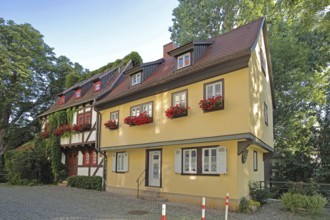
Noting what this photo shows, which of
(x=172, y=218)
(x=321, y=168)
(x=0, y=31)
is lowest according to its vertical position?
(x=172, y=218)

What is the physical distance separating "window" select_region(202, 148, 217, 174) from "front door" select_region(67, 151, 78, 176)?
1377 centimetres

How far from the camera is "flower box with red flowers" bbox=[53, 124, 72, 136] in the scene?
2295 centimetres

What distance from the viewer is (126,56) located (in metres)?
24.5

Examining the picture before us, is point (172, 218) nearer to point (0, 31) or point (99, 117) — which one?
point (99, 117)

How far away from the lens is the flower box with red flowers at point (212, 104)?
12180 mm

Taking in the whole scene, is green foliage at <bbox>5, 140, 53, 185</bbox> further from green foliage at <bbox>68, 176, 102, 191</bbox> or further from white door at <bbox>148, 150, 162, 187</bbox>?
white door at <bbox>148, 150, 162, 187</bbox>

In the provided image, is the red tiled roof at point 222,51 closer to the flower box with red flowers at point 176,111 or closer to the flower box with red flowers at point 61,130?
the flower box with red flowers at point 176,111

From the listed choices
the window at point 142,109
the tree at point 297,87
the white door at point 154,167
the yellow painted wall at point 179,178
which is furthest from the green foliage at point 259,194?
the tree at point 297,87

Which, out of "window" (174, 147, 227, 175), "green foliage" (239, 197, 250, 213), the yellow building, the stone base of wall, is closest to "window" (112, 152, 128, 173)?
the yellow building

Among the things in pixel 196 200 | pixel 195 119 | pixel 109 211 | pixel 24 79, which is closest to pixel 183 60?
pixel 195 119

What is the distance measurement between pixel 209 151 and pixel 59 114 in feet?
51.2

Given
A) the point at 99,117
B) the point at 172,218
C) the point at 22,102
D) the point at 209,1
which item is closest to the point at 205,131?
the point at 172,218

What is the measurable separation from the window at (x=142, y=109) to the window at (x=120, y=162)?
280cm

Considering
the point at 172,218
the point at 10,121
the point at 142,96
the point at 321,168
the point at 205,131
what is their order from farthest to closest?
the point at 10,121, the point at 321,168, the point at 142,96, the point at 205,131, the point at 172,218
